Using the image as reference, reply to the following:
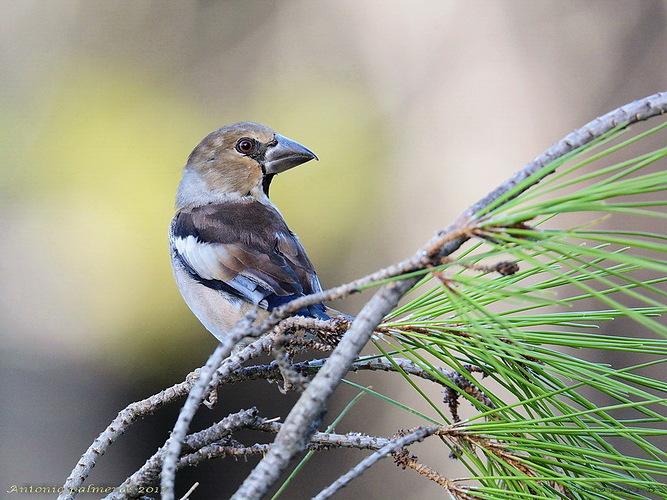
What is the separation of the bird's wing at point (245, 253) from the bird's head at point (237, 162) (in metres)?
0.21

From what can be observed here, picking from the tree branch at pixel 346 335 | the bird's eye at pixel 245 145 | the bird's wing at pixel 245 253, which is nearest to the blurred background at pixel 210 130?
the bird's eye at pixel 245 145

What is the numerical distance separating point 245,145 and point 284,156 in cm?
19

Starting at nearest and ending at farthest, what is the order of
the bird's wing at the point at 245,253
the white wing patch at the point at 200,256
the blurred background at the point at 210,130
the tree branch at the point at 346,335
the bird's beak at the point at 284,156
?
the tree branch at the point at 346,335
the bird's wing at the point at 245,253
the white wing patch at the point at 200,256
the bird's beak at the point at 284,156
the blurred background at the point at 210,130

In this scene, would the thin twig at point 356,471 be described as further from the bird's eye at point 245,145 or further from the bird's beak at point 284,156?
the bird's eye at point 245,145

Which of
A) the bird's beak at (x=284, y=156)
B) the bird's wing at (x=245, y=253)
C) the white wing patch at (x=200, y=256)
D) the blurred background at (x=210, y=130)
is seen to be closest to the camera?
the bird's wing at (x=245, y=253)

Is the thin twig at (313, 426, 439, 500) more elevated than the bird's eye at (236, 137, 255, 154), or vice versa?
the bird's eye at (236, 137, 255, 154)

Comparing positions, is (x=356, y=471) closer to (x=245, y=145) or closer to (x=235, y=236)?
(x=235, y=236)

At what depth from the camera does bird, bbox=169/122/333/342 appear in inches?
106

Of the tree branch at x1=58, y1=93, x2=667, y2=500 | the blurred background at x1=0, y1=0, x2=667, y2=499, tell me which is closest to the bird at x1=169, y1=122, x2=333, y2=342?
the tree branch at x1=58, y1=93, x2=667, y2=500

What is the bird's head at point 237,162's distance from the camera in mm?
3352

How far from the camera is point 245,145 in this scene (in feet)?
11.0

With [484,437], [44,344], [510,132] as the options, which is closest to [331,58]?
[510,132]

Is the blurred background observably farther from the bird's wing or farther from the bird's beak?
the bird's wing

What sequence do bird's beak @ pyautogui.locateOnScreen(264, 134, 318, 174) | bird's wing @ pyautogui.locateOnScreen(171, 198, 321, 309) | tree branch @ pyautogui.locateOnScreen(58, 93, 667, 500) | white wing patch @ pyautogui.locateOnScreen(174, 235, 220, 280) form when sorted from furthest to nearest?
1. bird's beak @ pyautogui.locateOnScreen(264, 134, 318, 174)
2. white wing patch @ pyautogui.locateOnScreen(174, 235, 220, 280)
3. bird's wing @ pyautogui.locateOnScreen(171, 198, 321, 309)
4. tree branch @ pyautogui.locateOnScreen(58, 93, 667, 500)
